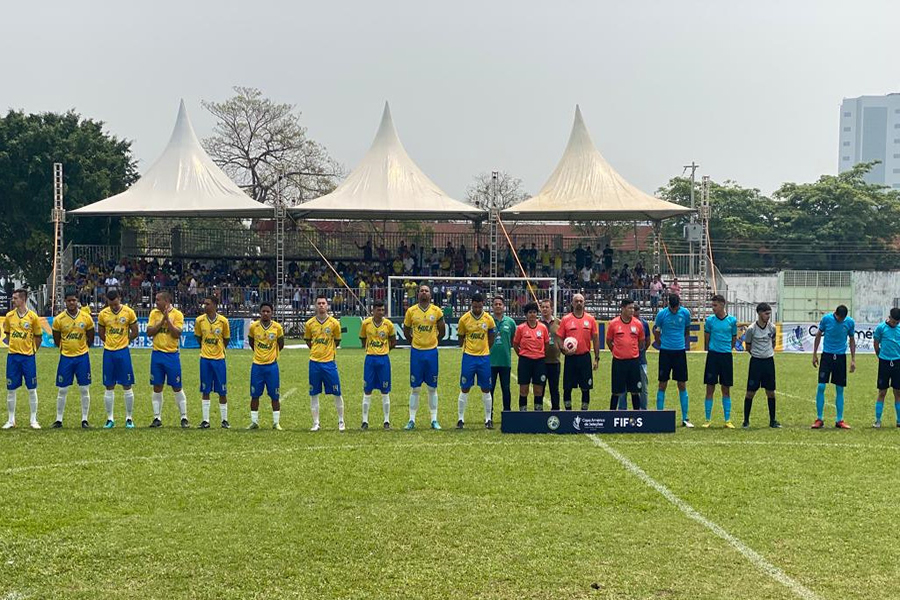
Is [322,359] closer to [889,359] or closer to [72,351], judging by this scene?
[72,351]

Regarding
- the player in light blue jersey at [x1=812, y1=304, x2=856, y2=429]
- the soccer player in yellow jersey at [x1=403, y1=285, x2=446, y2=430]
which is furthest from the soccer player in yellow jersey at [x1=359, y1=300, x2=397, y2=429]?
the player in light blue jersey at [x1=812, y1=304, x2=856, y2=429]

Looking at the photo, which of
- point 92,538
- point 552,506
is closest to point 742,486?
point 552,506

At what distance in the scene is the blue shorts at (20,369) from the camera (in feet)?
44.9

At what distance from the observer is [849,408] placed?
16547 mm

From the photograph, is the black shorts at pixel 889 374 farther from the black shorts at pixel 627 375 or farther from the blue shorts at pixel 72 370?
the blue shorts at pixel 72 370

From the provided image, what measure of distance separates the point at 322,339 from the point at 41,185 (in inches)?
1551

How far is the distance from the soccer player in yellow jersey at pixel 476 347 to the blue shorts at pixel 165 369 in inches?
165

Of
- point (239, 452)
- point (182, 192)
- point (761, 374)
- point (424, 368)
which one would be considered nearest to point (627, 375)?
point (761, 374)

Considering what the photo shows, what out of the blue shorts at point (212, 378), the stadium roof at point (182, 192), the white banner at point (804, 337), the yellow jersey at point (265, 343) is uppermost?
the stadium roof at point (182, 192)

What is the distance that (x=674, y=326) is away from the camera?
14336 mm

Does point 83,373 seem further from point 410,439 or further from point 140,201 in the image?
point 140,201

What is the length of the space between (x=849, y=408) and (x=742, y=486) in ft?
26.3

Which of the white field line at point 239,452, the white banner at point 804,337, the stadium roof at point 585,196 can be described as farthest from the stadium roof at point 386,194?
the white field line at point 239,452

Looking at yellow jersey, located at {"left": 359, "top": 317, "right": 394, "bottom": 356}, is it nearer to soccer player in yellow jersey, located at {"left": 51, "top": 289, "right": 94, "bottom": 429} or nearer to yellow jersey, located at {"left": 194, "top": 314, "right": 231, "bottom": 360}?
yellow jersey, located at {"left": 194, "top": 314, "right": 231, "bottom": 360}
